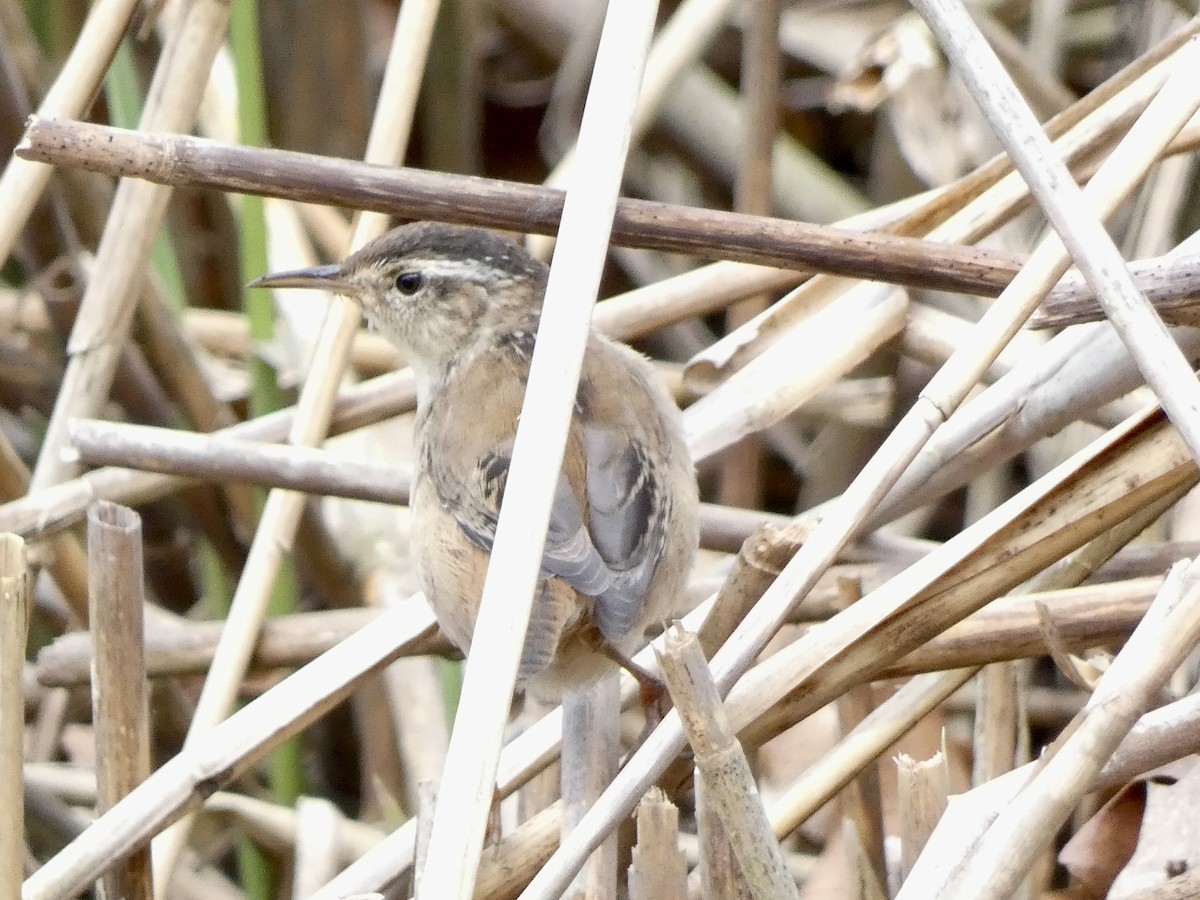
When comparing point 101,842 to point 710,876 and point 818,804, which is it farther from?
point 818,804

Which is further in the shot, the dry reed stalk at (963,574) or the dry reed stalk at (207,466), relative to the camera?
the dry reed stalk at (207,466)

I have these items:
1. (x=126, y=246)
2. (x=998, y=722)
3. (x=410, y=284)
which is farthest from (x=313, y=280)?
(x=998, y=722)

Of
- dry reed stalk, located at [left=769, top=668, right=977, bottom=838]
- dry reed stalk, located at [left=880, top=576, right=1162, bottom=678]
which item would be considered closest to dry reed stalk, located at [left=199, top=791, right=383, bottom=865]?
dry reed stalk, located at [left=769, top=668, right=977, bottom=838]

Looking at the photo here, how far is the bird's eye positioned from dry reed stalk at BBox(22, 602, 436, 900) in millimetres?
657

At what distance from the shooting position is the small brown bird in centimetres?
224

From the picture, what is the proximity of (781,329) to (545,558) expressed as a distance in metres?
0.87

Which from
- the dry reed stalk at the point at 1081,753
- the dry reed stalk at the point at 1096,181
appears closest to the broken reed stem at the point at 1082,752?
the dry reed stalk at the point at 1081,753

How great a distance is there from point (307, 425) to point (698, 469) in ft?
2.58

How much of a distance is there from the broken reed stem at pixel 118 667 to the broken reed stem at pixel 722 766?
878 mm

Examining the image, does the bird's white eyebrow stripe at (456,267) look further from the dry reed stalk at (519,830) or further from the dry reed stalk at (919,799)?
the dry reed stalk at (919,799)

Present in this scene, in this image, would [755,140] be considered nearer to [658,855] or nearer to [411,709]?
[411,709]

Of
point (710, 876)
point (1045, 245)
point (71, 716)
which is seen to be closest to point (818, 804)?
point (710, 876)

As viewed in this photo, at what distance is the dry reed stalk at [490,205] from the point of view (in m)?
2.00

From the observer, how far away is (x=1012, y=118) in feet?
6.13
